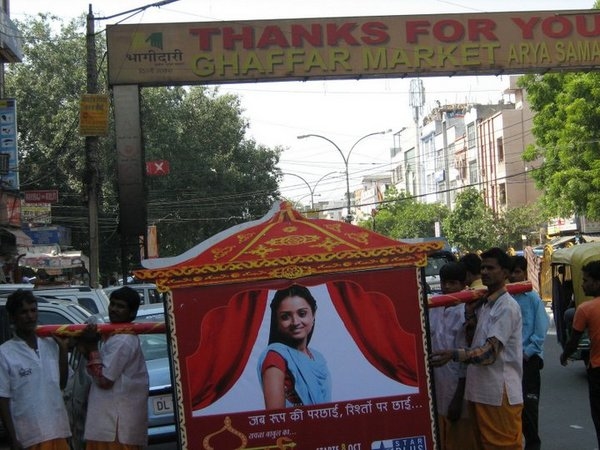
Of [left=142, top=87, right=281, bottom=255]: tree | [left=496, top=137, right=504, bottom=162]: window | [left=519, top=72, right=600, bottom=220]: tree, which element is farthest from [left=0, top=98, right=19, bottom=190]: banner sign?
[left=496, top=137, right=504, bottom=162]: window

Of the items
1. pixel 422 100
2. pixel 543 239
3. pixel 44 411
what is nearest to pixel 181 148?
pixel 543 239

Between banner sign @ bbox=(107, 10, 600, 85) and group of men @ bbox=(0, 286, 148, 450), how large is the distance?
11.0m

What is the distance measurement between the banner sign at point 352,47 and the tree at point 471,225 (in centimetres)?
3815

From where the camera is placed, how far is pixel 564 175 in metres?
33.2

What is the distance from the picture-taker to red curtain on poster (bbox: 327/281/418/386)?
196 inches

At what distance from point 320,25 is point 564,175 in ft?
62.9

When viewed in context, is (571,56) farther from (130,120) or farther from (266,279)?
(266,279)

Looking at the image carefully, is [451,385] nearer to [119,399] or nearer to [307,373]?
[307,373]

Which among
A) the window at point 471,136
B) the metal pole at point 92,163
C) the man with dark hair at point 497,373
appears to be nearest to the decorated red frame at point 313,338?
the man with dark hair at point 497,373

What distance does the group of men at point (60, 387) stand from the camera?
524 cm

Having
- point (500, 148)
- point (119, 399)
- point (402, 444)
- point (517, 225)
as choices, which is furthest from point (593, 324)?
point (500, 148)

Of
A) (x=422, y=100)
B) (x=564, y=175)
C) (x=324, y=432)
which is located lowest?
(x=324, y=432)

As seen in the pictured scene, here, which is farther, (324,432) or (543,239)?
(543,239)

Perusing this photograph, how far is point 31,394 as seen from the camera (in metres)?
5.26
